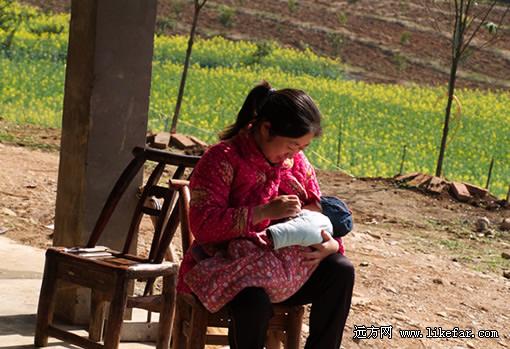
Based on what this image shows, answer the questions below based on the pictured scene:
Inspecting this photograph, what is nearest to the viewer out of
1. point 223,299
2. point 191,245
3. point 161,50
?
point 223,299

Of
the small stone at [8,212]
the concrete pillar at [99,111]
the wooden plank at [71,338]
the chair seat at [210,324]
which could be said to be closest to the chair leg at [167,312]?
the wooden plank at [71,338]

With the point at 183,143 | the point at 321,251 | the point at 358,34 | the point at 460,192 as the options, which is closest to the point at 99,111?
the point at 321,251

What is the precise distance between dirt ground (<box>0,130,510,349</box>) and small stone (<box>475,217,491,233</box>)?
0.20ft

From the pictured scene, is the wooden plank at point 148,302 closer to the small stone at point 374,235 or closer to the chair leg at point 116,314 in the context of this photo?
the chair leg at point 116,314

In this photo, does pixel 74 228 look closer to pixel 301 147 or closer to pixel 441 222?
pixel 301 147

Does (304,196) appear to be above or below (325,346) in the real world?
above

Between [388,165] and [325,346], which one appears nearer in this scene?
[325,346]

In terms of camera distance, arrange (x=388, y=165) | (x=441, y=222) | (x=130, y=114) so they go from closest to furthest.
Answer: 1. (x=130, y=114)
2. (x=441, y=222)
3. (x=388, y=165)

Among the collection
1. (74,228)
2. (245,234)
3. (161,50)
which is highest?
(245,234)

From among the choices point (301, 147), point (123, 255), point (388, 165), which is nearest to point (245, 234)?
point (301, 147)

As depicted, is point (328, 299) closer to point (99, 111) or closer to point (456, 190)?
point (99, 111)

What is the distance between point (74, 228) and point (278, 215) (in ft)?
4.70

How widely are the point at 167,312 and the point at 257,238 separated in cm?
78

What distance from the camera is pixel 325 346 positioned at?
3.80m
